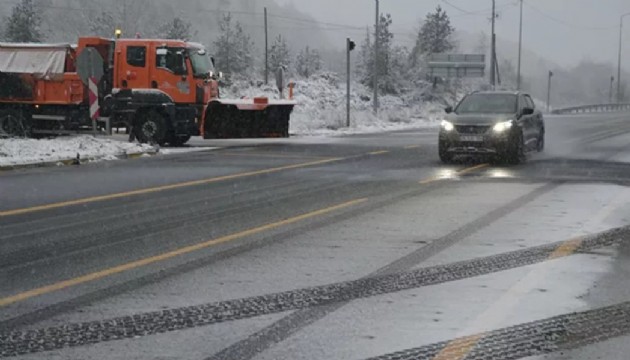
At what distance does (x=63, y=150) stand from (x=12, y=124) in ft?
16.7

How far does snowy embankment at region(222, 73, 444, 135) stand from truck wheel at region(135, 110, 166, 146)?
9.97 meters

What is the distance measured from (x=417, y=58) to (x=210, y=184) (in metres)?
91.4

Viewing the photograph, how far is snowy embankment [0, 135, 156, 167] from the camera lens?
18344mm

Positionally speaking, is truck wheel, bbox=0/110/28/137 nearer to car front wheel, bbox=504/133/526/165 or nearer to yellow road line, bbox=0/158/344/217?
yellow road line, bbox=0/158/344/217

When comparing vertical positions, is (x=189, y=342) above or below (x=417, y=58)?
below

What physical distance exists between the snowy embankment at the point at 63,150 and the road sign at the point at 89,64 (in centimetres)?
167

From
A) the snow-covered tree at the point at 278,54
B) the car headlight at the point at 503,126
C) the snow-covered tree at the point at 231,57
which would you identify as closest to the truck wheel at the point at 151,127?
the car headlight at the point at 503,126

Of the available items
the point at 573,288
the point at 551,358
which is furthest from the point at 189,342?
the point at 573,288

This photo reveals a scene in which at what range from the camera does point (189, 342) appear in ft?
16.9

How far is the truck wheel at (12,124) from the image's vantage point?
2389cm

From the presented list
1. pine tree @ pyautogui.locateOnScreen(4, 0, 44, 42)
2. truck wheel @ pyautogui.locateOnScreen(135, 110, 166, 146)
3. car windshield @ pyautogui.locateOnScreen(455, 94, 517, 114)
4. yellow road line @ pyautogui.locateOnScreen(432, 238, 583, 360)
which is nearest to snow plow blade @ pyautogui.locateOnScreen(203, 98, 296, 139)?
truck wheel @ pyautogui.locateOnScreen(135, 110, 166, 146)

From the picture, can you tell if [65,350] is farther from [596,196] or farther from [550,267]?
[596,196]

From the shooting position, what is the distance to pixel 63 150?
65.0ft

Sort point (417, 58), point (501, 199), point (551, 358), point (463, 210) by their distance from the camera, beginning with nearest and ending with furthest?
point (551, 358), point (463, 210), point (501, 199), point (417, 58)
